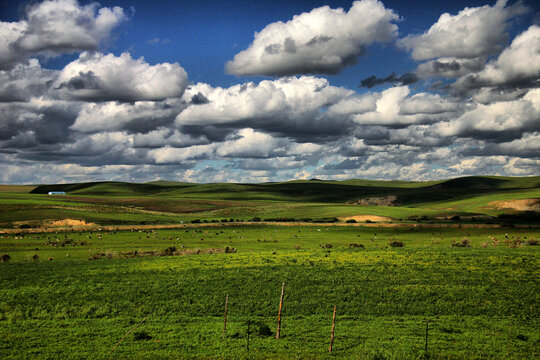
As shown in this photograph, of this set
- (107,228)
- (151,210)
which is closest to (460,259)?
(107,228)

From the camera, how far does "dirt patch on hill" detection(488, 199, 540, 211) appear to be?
153 meters

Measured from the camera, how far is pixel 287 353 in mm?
21031

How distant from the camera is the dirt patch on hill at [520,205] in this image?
15325cm

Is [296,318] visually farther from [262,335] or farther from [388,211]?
[388,211]

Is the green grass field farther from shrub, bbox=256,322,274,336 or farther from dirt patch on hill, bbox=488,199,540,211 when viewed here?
dirt patch on hill, bbox=488,199,540,211

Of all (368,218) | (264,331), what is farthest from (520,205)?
(264,331)

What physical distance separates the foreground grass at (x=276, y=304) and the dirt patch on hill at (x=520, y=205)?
120 meters

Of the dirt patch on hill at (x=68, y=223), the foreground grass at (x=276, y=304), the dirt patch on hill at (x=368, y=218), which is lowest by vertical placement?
the dirt patch on hill at (x=368, y=218)

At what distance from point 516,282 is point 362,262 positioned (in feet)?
47.2

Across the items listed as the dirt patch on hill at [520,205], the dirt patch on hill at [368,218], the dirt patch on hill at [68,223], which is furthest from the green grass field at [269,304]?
the dirt patch on hill at [520,205]

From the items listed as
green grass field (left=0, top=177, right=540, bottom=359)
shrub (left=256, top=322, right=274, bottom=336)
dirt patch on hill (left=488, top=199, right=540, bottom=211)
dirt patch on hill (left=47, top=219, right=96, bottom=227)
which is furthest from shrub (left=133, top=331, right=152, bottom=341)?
dirt patch on hill (left=488, top=199, right=540, bottom=211)

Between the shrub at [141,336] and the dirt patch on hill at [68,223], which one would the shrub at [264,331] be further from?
the dirt patch on hill at [68,223]

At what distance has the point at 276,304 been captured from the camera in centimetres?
3097

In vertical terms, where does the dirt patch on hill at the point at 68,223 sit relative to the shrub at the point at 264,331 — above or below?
above
